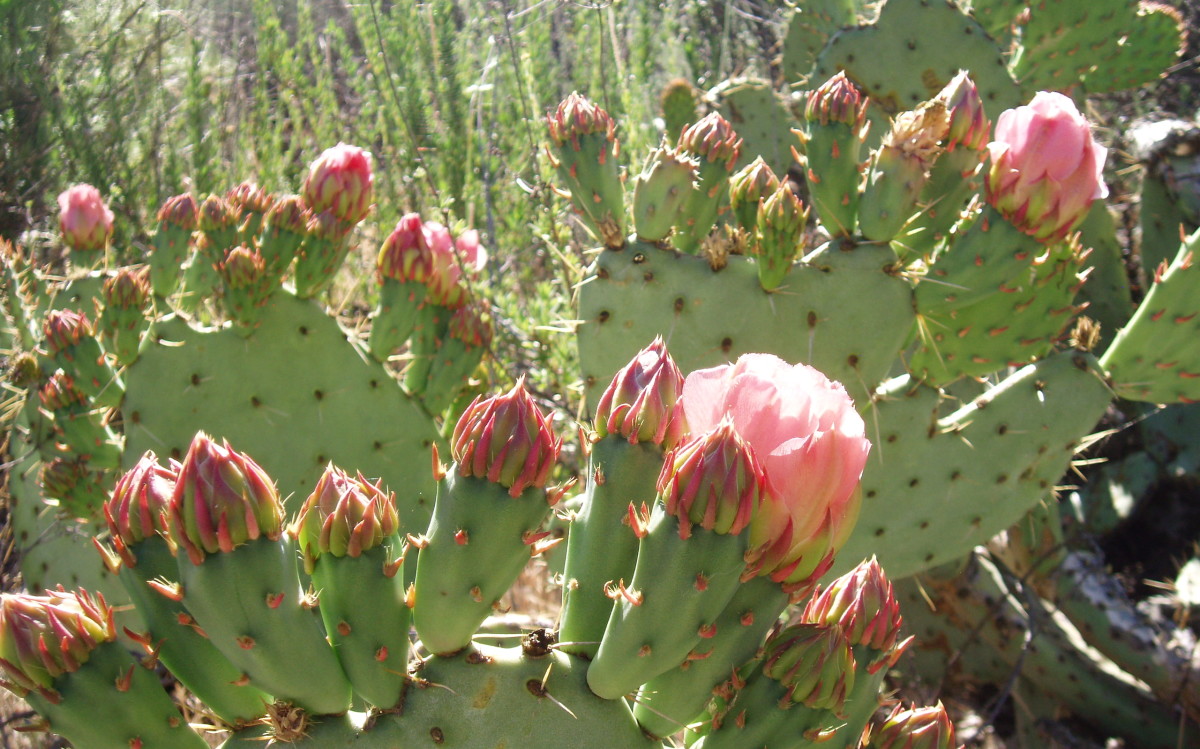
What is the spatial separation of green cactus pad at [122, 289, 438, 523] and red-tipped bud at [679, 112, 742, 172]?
88 centimetres

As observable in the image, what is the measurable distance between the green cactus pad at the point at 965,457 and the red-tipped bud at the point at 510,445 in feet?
3.54

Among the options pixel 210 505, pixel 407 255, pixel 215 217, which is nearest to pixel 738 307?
pixel 407 255

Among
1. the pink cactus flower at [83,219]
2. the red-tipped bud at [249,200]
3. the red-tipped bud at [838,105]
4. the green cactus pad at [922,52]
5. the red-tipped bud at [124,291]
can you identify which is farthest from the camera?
the green cactus pad at [922,52]

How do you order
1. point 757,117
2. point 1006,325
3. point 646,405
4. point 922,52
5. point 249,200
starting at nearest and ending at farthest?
point 646,405, point 1006,325, point 249,200, point 922,52, point 757,117

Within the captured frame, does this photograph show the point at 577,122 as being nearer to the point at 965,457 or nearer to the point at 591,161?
the point at 591,161

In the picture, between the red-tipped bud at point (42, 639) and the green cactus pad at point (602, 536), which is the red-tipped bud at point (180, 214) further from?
the green cactus pad at point (602, 536)

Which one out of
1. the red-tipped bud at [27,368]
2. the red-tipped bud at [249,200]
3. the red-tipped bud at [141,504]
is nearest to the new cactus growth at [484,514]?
the red-tipped bud at [141,504]

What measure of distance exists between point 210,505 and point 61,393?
1.33 meters

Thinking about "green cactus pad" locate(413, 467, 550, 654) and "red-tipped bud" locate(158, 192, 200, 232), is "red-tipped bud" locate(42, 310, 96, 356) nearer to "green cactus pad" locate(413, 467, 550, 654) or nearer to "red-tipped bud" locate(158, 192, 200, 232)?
"red-tipped bud" locate(158, 192, 200, 232)

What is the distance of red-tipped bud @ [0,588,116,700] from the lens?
0.74 metres

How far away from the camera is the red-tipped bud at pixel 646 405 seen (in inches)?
31.7

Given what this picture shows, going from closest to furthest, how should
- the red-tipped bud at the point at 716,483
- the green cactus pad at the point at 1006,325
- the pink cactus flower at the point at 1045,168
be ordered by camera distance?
the red-tipped bud at the point at 716,483
the pink cactus flower at the point at 1045,168
the green cactus pad at the point at 1006,325

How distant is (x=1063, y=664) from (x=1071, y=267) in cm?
123

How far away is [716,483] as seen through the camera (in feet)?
2.26
